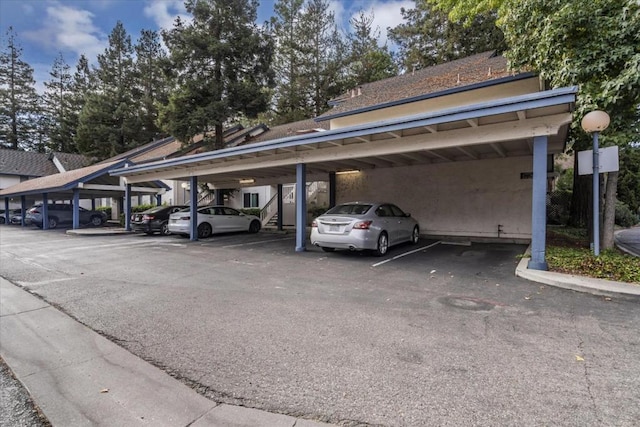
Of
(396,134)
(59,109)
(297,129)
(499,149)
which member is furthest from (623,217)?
(59,109)

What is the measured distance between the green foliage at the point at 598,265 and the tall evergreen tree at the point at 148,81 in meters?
34.9

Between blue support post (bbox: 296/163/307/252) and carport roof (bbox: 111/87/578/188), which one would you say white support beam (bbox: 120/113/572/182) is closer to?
carport roof (bbox: 111/87/578/188)

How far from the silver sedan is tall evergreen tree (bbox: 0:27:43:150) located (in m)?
53.4

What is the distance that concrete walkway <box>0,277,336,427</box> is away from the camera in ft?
7.66

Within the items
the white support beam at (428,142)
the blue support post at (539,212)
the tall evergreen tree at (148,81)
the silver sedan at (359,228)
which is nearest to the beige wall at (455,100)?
the white support beam at (428,142)

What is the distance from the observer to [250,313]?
446 centimetres

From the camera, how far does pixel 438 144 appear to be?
767 cm

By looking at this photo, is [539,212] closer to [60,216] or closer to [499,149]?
[499,149]

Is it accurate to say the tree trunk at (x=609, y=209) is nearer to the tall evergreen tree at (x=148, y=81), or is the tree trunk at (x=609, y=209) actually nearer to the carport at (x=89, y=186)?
the carport at (x=89, y=186)

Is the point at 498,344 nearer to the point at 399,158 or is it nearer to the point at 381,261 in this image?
the point at 381,261

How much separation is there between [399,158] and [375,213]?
3.77 meters

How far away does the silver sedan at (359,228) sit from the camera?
808 centimetres

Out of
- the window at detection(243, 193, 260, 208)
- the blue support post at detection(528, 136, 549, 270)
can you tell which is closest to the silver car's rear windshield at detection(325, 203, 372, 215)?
the blue support post at detection(528, 136, 549, 270)

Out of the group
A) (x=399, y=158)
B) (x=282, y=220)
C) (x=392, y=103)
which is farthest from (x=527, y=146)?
(x=282, y=220)
